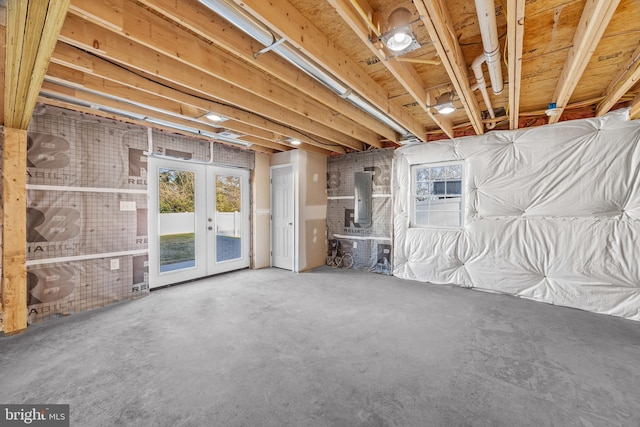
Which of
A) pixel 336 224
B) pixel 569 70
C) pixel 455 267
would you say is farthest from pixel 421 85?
pixel 336 224

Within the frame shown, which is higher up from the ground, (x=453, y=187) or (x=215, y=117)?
(x=215, y=117)

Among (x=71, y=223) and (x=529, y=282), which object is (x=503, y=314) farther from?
(x=71, y=223)

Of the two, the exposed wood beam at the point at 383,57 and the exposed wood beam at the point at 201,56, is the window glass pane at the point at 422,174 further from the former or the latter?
the exposed wood beam at the point at 201,56

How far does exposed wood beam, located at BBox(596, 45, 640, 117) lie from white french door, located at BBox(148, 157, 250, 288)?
485 cm

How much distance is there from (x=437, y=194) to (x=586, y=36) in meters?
2.86

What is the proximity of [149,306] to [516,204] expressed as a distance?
15.9 ft

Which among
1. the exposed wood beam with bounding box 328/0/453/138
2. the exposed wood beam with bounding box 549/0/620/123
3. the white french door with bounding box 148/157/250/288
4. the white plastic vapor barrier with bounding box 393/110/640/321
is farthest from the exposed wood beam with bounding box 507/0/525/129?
the white french door with bounding box 148/157/250/288

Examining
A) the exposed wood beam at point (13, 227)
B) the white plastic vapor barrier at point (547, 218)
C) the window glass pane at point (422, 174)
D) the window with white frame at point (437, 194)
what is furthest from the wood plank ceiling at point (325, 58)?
the window glass pane at point (422, 174)

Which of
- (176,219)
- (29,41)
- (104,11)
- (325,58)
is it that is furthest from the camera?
(176,219)

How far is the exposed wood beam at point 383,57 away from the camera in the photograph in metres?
1.43

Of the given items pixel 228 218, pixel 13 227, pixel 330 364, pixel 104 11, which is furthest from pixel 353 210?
pixel 13 227

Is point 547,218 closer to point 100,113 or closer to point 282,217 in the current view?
point 282,217

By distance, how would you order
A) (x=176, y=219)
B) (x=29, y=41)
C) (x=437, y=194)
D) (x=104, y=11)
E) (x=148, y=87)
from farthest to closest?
(x=437, y=194) → (x=176, y=219) → (x=148, y=87) → (x=104, y=11) → (x=29, y=41)

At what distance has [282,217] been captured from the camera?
17.2ft
